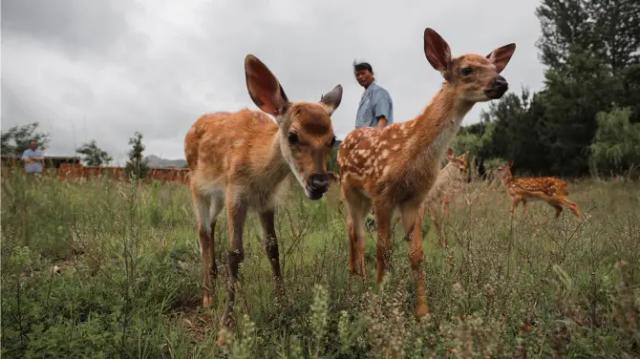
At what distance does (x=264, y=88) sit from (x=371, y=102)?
313cm

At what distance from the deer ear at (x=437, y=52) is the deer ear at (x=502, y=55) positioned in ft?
1.79

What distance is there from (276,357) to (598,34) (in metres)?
34.4

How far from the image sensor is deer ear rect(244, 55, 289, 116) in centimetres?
314

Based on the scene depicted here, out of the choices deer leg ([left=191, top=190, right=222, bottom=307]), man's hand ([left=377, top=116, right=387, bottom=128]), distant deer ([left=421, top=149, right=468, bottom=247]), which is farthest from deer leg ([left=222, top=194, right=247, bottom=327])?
man's hand ([left=377, top=116, right=387, bottom=128])

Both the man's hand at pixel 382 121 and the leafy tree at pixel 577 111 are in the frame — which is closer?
the man's hand at pixel 382 121

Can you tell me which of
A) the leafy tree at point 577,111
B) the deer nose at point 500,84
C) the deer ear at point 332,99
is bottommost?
the deer ear at point 332,99

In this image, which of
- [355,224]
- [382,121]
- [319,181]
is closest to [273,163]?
[319,181]

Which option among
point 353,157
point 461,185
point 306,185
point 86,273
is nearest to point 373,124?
point 461,185

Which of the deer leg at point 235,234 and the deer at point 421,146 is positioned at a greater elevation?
the deer at point 421,146

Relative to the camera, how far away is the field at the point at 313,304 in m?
2.04

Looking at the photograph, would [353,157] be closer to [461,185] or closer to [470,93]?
[470,93]

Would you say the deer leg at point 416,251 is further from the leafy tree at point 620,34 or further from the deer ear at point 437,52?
the leafy tree at point 620,34

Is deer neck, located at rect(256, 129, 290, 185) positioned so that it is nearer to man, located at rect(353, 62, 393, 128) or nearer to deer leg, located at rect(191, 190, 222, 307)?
deer leg, located at rect(191, 190, 222, 307)

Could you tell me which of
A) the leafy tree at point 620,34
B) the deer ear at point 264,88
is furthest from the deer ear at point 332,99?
the leafy tree at point 620,34
